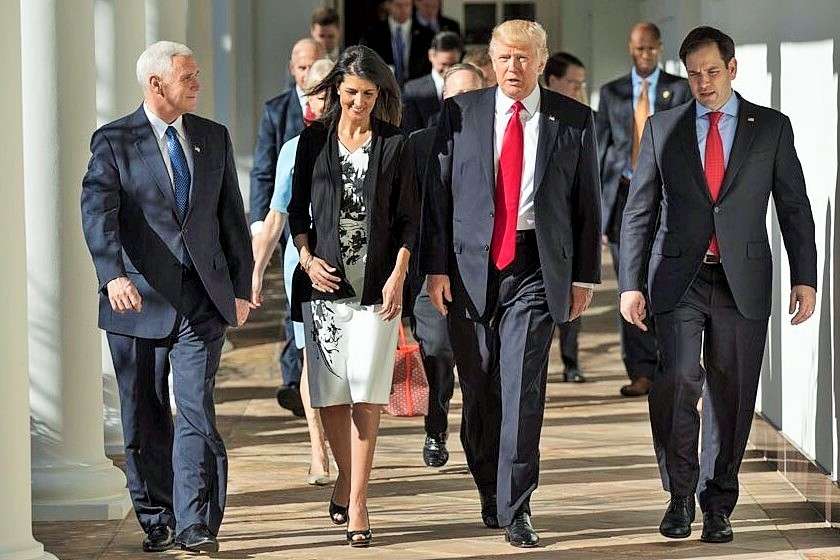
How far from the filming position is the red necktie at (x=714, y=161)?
7000 mm

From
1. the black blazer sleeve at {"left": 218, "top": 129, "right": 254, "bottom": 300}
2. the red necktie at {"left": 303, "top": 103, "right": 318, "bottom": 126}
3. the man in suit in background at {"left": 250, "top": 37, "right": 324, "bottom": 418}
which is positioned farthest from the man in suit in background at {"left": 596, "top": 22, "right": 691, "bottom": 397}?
the black blazer sleeve at {"left": 218, "top": 129, "right": 254, "bottom": 300}

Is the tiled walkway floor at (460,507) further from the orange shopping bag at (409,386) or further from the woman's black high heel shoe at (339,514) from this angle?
the orange shopping bag at (409,386)

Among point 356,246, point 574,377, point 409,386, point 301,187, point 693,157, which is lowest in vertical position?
point 574,377

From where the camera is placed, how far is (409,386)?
27.2 ft

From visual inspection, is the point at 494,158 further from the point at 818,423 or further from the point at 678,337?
the point at 818,423

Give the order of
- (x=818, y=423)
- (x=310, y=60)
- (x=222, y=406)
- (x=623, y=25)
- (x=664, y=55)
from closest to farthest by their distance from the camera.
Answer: (x=818, y=423)
(x=310, y=60)
(x=222, y=406)
(x=664, y=55)
(x=623, y=25)

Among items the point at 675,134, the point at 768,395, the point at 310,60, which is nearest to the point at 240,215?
the point at 675,134

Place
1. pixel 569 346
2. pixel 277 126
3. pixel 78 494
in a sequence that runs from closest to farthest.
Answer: pixel 78 494 < pixel 277 126 < pixel 569 346

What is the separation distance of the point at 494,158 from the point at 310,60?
7.32 ft

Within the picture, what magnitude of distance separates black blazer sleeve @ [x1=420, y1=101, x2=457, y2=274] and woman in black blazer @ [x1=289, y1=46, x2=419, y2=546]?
0.38 ft

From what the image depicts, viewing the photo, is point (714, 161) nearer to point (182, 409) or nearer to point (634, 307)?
point (634, 307)

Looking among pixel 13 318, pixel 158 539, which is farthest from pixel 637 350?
pixel 13 318

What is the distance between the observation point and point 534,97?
7008 mm

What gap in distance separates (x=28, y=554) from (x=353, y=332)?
4.50 ft
